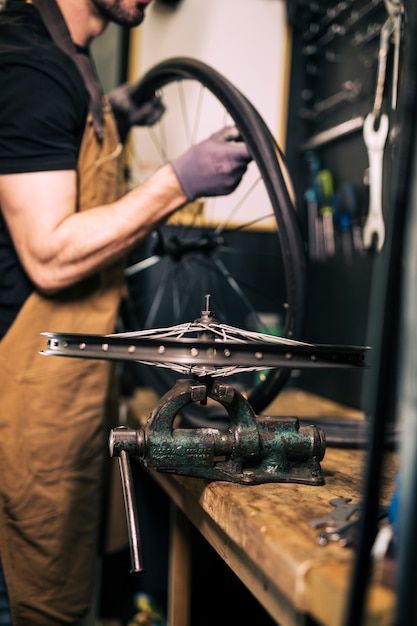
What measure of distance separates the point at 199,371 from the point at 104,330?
398mm

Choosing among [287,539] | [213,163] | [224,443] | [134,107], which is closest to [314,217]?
[134,107]

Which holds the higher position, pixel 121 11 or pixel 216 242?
pixel 121 11

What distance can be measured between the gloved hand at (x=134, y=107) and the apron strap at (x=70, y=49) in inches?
9.7

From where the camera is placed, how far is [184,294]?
53.5 inches

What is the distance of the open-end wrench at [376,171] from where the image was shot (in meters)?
1.19

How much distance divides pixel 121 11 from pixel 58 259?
1.59 ft

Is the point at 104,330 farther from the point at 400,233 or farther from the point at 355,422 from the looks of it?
the point at 400,233

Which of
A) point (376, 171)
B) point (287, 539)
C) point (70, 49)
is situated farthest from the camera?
point (376, 171)

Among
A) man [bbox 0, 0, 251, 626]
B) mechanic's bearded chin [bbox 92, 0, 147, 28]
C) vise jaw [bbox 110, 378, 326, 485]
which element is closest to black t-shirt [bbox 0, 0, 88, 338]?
man [bbox 0, 0, 251, 626]

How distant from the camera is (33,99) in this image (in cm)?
94

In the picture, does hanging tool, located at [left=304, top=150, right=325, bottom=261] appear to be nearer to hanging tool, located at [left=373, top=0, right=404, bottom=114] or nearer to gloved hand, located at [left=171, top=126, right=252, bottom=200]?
hanging tool, located at [left=373, top=0, right=404, bottom=114]

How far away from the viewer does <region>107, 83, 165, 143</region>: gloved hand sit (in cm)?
134

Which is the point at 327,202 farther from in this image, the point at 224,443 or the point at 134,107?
the point at 224,443

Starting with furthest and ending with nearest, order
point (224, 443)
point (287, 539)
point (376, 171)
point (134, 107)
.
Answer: point (134, 107) → point (376, 171) → point (224, 443) → point (287, 539)
